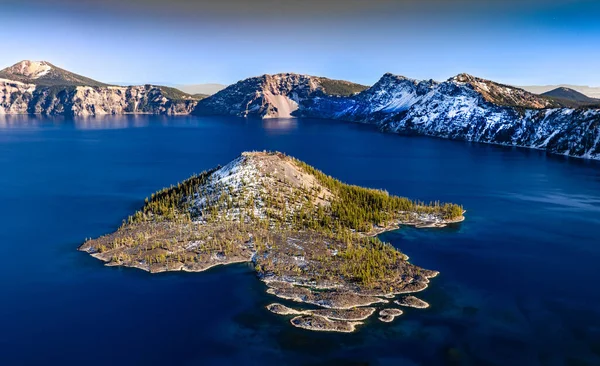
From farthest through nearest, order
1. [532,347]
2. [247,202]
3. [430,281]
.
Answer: [247,202], [430,281], [532,347]

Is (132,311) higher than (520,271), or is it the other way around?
(520,271)

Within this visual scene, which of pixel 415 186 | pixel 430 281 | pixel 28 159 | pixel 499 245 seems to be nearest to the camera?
pixel 430 281

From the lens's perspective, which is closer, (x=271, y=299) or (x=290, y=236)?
(x=271, y=299)

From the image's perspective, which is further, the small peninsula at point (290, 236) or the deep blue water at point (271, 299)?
the small peninsula at point (290, 236)

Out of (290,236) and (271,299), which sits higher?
(290,236)

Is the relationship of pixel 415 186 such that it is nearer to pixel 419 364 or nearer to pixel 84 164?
pixel 419 364

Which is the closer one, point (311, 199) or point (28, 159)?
point (311, 199)

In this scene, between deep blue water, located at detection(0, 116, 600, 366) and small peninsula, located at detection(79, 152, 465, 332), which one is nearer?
deep blue water, located at detection(0, 116, 600, 366)

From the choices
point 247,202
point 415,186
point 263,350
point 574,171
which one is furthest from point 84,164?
point 574,171
